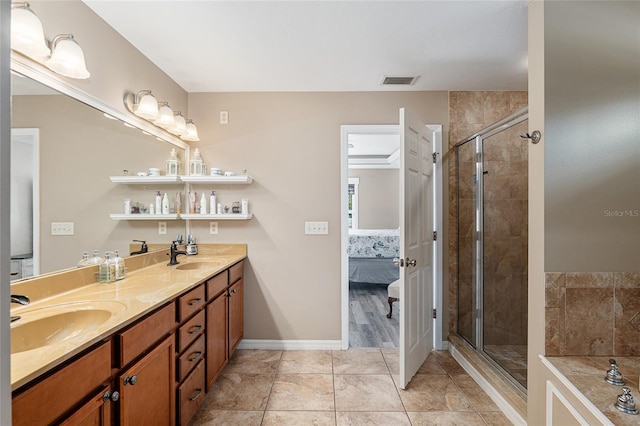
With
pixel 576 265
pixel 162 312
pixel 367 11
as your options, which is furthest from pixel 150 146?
pixel 576 265

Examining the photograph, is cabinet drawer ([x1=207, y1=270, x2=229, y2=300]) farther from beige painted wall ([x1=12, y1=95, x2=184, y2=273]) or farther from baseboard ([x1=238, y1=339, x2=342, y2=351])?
baseboard ([x1=238, y1=339, x2=342, y2=351])

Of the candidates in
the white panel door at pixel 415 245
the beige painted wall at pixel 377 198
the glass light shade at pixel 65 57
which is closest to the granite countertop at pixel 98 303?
the glass light shade at pixel 65 57

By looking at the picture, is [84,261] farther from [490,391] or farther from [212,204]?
[490,391]

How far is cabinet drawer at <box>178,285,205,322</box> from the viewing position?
63.4 inches

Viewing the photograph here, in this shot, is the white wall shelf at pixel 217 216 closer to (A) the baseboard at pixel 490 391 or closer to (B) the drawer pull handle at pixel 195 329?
(B) the drawer pull handle at pixel 195 329

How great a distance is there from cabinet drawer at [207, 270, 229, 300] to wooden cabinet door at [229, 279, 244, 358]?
150 millimetres

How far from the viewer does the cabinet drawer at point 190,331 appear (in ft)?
5.29

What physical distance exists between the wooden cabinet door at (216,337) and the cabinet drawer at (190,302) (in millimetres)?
158

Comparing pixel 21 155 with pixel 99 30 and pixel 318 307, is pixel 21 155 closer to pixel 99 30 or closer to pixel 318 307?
pixel 99 30

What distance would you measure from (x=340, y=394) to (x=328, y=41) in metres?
2.48

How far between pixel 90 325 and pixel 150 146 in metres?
1.51

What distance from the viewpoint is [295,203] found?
111 inches

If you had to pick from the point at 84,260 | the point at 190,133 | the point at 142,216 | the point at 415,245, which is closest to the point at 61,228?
the point at 84,260

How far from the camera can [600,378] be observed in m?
1.29
